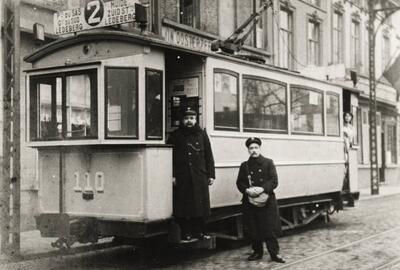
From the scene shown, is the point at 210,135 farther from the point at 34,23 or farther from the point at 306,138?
the point at 34,23

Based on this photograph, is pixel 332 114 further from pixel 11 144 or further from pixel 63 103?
pixel 11 144

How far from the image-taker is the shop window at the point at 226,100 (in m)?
8.83

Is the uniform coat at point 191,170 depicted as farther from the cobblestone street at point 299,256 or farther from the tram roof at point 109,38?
the tram roof at point 109,38

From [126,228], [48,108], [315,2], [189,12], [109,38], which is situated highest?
[315,2]

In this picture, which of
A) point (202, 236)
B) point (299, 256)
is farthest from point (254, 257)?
point (202, 236)

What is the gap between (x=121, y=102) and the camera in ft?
24.8

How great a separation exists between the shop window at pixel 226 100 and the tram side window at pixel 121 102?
5.29 feet

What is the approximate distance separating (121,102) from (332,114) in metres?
6.35

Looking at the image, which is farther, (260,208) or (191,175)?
(260,208)

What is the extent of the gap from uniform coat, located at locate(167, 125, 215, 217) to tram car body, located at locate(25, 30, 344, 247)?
0.62 ft

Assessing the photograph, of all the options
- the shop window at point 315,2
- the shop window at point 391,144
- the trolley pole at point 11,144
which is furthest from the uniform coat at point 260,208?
the shop window at point 391,144

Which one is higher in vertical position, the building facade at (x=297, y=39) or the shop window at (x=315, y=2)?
the shop window at (x=315, y=2)

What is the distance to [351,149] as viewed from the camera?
44.1 feet

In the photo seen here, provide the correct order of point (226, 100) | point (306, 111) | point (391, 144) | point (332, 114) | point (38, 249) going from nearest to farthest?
point (226, 100), point (38, 249), point (306, 111), point (332, 114), point (391, 144)
